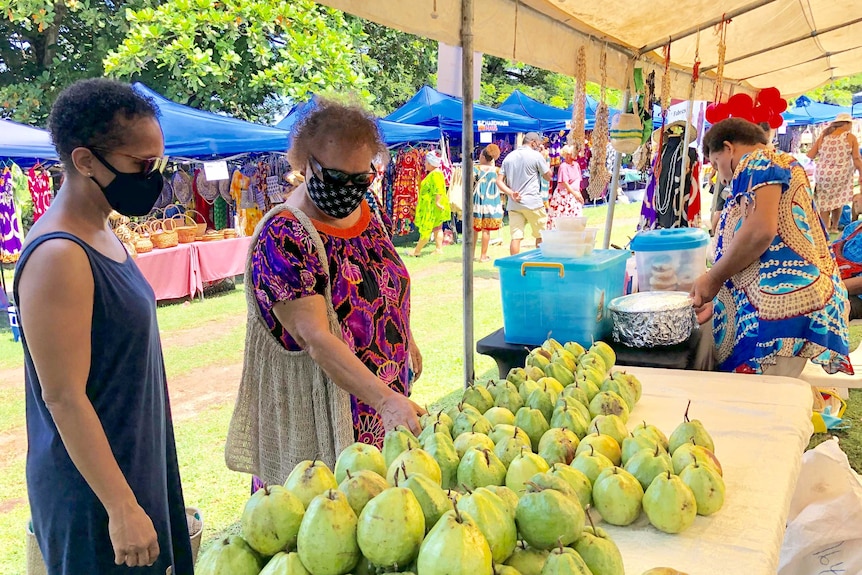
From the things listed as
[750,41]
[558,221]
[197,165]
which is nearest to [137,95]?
[558,221]

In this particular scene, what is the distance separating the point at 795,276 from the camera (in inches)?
113

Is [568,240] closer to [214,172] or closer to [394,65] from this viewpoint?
[214,172]

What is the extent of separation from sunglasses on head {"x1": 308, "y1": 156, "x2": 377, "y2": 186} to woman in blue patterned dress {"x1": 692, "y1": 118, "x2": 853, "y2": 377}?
1.78 m

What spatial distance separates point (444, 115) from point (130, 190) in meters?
11.2

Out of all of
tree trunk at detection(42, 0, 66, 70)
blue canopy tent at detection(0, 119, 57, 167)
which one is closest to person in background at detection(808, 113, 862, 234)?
blue canopy tent at detection(0, 119, 57, 167)

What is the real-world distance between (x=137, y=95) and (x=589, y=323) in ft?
6.61

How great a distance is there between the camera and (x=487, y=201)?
10414 millimetres

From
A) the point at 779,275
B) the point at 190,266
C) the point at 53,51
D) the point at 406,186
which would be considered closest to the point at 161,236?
the point at 190,266

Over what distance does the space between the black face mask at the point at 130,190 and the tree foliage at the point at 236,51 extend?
40.1 ft

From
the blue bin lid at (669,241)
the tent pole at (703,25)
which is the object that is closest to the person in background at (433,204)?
the tent pole at (703,25)

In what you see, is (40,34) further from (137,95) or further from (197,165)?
(137,95)

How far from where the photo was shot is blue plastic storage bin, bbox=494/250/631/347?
288cm

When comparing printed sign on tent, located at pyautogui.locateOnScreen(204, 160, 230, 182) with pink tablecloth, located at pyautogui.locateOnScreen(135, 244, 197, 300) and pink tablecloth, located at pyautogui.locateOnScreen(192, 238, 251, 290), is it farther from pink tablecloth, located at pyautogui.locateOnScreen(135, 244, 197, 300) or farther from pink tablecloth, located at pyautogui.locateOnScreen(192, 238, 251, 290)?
pink tablecloth, located at pyautogui.locateOnScreen(135, 244, 197, 300)

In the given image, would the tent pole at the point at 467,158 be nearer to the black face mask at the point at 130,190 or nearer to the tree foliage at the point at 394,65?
the black face mask at the point at 130,190
